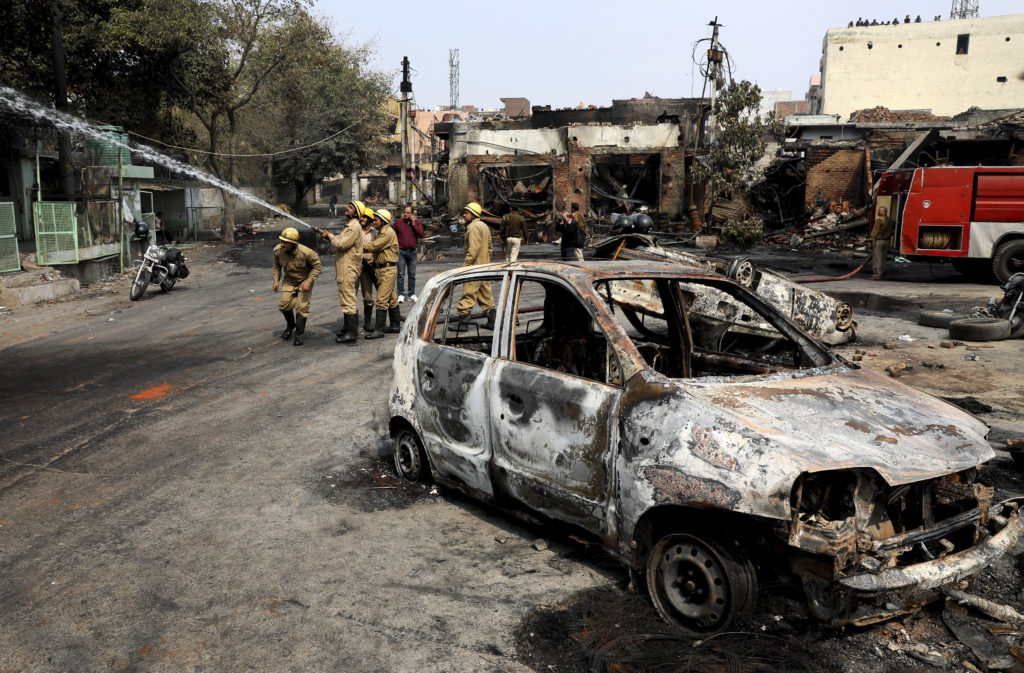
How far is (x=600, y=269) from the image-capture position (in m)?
4.43

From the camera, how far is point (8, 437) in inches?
259

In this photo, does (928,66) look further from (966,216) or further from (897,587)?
(897,587)

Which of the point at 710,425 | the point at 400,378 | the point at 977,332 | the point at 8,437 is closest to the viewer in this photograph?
the point at 710,425

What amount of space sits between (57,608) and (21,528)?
4.15ft

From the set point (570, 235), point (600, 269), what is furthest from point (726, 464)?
point (570, 235)

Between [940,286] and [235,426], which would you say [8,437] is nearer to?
[235,426]

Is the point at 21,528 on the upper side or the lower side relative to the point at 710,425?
lower

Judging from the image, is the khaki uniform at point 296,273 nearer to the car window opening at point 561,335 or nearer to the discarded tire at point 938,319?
the car window opening at point 561,335

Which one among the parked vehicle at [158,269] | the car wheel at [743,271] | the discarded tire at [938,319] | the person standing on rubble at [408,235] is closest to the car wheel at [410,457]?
the car wheel at [743,271]

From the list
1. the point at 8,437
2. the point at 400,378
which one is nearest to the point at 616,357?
the point at 400,378

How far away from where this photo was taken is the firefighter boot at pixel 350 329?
34.6 ft

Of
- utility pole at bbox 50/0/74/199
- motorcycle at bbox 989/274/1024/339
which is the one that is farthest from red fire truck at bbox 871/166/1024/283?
utility pole at bbox 50/0/74/199

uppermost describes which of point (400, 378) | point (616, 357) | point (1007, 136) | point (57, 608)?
point (1007, 136)

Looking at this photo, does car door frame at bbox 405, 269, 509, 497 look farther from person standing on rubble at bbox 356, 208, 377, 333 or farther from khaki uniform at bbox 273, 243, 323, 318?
person standing on rubble at bbox 356, 208, 377, 333
